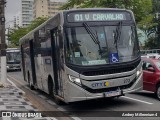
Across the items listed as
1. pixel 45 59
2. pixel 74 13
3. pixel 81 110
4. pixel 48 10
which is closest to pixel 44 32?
pixel 45 59

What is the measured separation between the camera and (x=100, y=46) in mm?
10305

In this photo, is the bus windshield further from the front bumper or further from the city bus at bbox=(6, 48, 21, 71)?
the city bus at bbox=(6, 48, 21, 71)

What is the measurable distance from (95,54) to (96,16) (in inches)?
47.9

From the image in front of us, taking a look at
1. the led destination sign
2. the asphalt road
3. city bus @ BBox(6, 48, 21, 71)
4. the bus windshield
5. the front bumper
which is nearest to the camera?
the asphalt road

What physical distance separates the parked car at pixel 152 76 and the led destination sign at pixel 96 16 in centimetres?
244

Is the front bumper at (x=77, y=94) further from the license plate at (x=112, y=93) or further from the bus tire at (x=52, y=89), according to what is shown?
the bus tire at (x=52, y=89)

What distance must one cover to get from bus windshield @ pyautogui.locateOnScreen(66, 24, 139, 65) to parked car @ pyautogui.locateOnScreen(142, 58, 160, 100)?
1.91 meters

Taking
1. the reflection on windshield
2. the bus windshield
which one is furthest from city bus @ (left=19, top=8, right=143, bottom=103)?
the reflection on windshield

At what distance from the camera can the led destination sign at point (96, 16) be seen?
10.4 metres

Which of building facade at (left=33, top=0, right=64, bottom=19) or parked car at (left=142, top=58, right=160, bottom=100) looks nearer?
parked car at (left=142, top=58, right=160, bottom=100)

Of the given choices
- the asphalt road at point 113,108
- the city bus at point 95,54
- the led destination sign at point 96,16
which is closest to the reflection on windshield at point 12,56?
the asphalt road at point 113,108

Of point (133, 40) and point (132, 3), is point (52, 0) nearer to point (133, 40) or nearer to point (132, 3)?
point (132, 3)

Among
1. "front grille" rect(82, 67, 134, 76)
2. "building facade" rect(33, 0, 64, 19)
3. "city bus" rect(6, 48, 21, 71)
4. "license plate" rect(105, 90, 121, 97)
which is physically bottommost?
"city bus" rect(6, 48, 21, 71)

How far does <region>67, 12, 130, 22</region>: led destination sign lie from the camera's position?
34.2 ft
